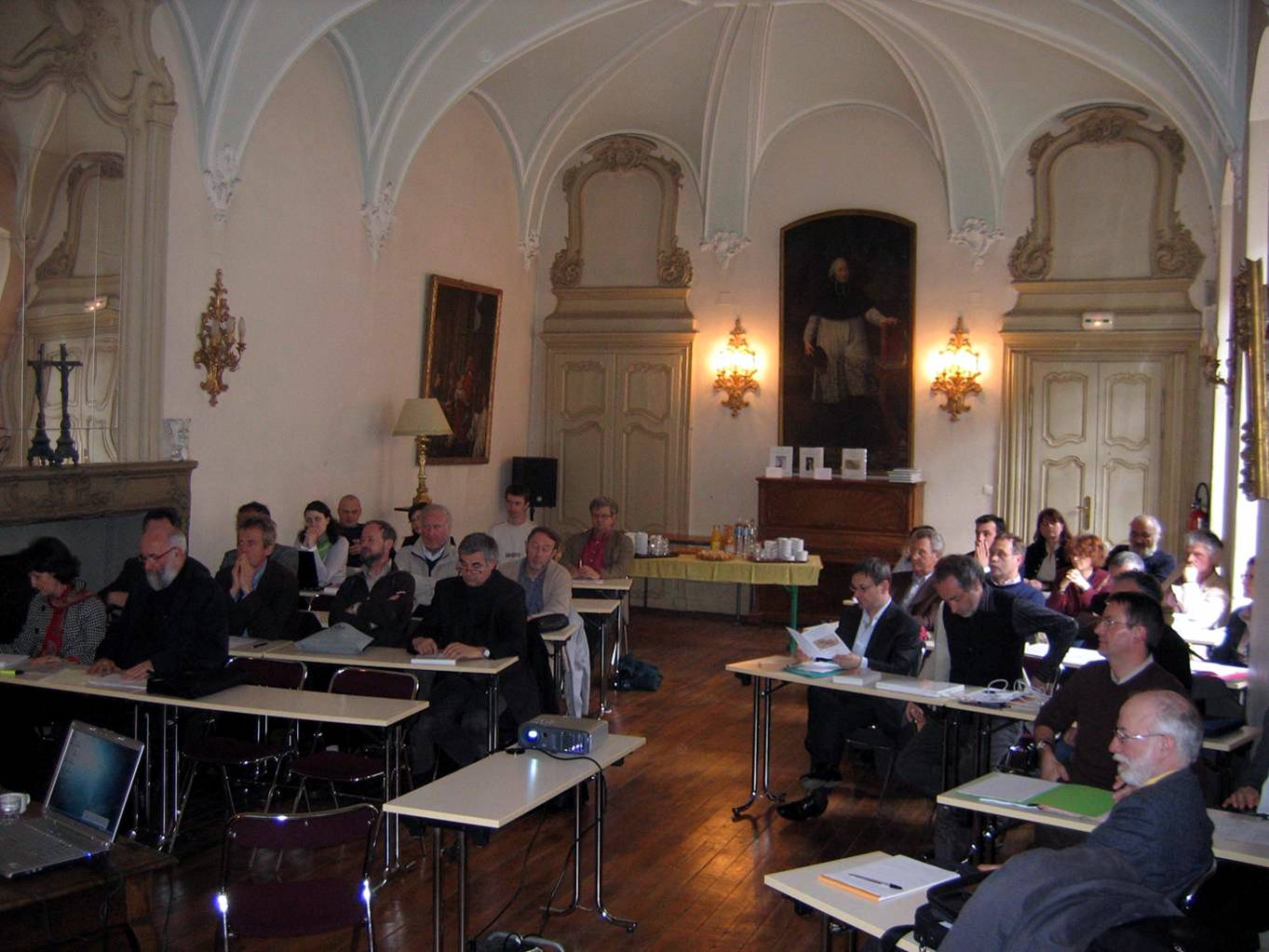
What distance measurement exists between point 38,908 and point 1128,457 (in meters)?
11.3

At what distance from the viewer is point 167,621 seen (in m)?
6.32

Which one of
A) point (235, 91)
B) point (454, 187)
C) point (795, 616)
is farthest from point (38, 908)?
point (454, 187)

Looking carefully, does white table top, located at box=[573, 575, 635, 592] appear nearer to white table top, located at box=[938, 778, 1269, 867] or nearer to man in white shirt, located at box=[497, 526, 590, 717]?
man in white shirt, located at box=[497, 526, 590, 717]

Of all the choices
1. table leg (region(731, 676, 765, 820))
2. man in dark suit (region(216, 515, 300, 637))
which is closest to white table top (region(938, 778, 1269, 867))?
table leg (region(731, 676, 765, 820))

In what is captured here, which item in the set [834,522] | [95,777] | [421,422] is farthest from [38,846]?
[834,522]

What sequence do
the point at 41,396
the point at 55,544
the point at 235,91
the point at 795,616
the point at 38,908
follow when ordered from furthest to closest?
1. the point at 795,616
2. the point at 235,91
3. the point at 41,396
4. the point at 55,544
5. the point at 38,908

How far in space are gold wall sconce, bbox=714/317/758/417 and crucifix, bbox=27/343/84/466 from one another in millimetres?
7505

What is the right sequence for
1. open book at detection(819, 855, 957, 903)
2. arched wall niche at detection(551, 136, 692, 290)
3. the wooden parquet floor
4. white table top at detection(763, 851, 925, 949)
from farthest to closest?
arched wall niche at detection(551, 136, 692, 290) → the wooden parquet floor → open book at detection(819, 855, 957, 903) → white table top at detection(763, 851, 925, 949)

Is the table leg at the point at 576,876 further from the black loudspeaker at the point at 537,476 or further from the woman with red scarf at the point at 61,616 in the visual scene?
the black loudspeaker at the point at 537,476

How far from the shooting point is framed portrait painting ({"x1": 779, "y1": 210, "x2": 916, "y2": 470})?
43.4 feet

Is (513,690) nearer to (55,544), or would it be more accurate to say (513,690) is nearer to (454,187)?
(55,544)

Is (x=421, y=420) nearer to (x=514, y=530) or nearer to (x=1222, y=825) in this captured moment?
(x=514, y=530)

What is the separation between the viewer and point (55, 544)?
21.7 ft

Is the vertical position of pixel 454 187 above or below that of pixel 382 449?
above
